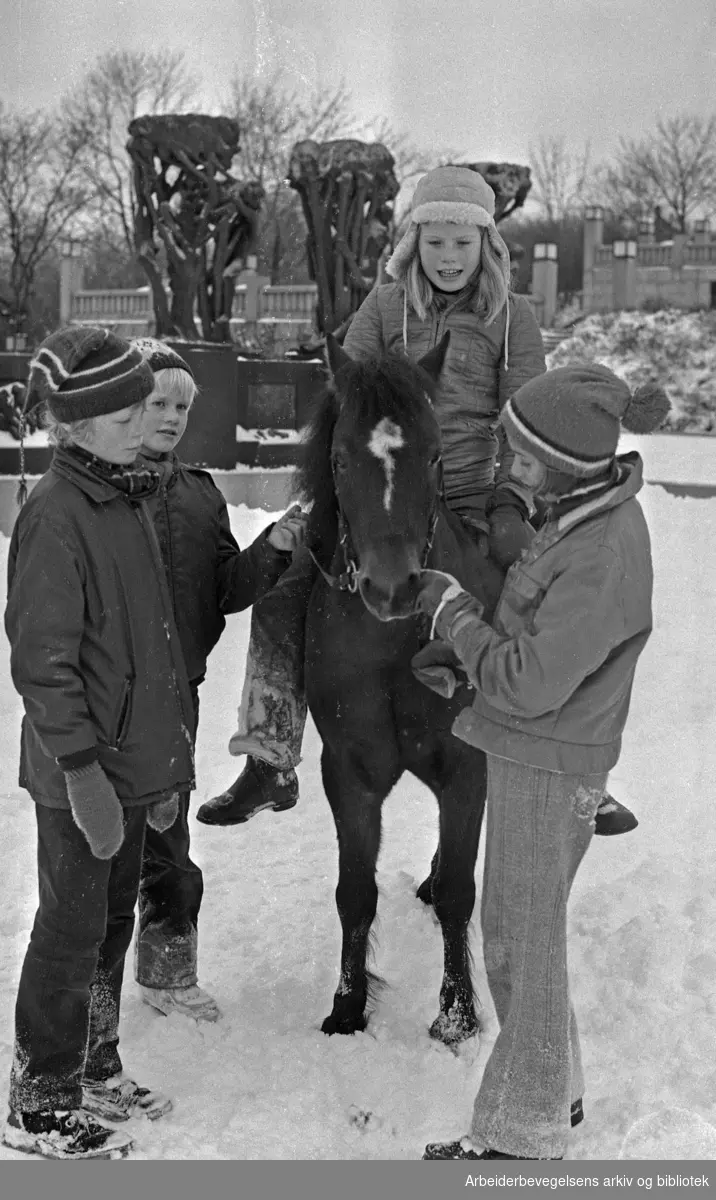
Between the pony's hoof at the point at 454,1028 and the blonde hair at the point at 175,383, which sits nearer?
the blonde hair at the point at 175,383

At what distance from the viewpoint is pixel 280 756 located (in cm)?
363

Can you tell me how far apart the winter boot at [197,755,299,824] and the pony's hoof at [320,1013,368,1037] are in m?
0.68

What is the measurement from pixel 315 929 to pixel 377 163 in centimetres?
982

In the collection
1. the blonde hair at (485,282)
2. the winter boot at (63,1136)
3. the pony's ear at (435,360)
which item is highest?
the blonde hair at (485,282)

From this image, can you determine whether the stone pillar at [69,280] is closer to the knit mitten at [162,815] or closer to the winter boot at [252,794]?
the winter boot at [252,794]

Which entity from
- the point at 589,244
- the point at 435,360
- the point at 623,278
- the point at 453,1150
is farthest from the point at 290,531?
the point at 623,278

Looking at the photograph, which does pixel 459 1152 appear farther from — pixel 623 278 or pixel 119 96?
pixel 623 278

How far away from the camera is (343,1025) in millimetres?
3486

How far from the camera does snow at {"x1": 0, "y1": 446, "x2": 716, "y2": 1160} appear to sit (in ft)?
9.76

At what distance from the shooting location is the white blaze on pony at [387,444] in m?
2.79

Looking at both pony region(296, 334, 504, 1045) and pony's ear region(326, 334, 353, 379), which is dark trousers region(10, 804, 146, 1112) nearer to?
pony region(296, 334, 504, 1045)

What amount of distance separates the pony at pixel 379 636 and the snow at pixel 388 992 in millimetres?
205

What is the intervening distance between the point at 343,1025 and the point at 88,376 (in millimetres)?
2026

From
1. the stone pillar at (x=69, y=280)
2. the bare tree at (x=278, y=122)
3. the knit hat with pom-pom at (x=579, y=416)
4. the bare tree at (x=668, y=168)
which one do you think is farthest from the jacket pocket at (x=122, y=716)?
the stone pillar at (x=69, y=280)
